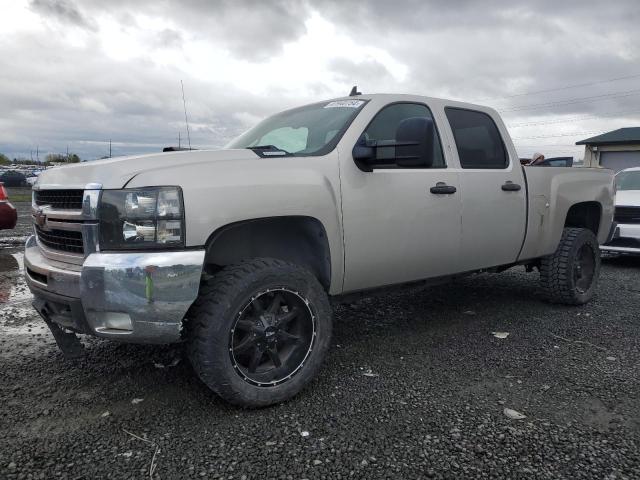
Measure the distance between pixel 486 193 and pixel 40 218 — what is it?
10.5 feet

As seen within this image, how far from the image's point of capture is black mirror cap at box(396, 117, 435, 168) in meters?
2.98

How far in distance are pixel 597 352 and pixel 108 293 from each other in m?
3.42

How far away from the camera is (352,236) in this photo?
3111 mm

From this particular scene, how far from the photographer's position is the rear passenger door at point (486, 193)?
388cm

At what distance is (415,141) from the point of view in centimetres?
298

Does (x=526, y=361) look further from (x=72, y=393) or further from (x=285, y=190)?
(x=72, y=393)

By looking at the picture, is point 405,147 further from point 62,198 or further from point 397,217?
point 62,198

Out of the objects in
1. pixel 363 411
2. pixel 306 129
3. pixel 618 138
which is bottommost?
pixel 363 411

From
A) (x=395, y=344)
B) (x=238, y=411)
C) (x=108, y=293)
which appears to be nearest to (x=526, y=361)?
(x=395, y=344)

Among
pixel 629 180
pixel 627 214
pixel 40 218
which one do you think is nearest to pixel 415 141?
pixel 40 218

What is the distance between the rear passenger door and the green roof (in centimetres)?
2627

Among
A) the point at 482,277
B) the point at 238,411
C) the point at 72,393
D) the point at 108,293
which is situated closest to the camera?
the point at 108,293

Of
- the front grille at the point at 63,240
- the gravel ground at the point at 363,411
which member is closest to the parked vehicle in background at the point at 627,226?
the gravel ground at the point at 363,411

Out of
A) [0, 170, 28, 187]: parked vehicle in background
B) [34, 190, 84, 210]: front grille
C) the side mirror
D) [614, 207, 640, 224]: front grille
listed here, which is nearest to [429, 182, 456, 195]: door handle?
the side mirror
